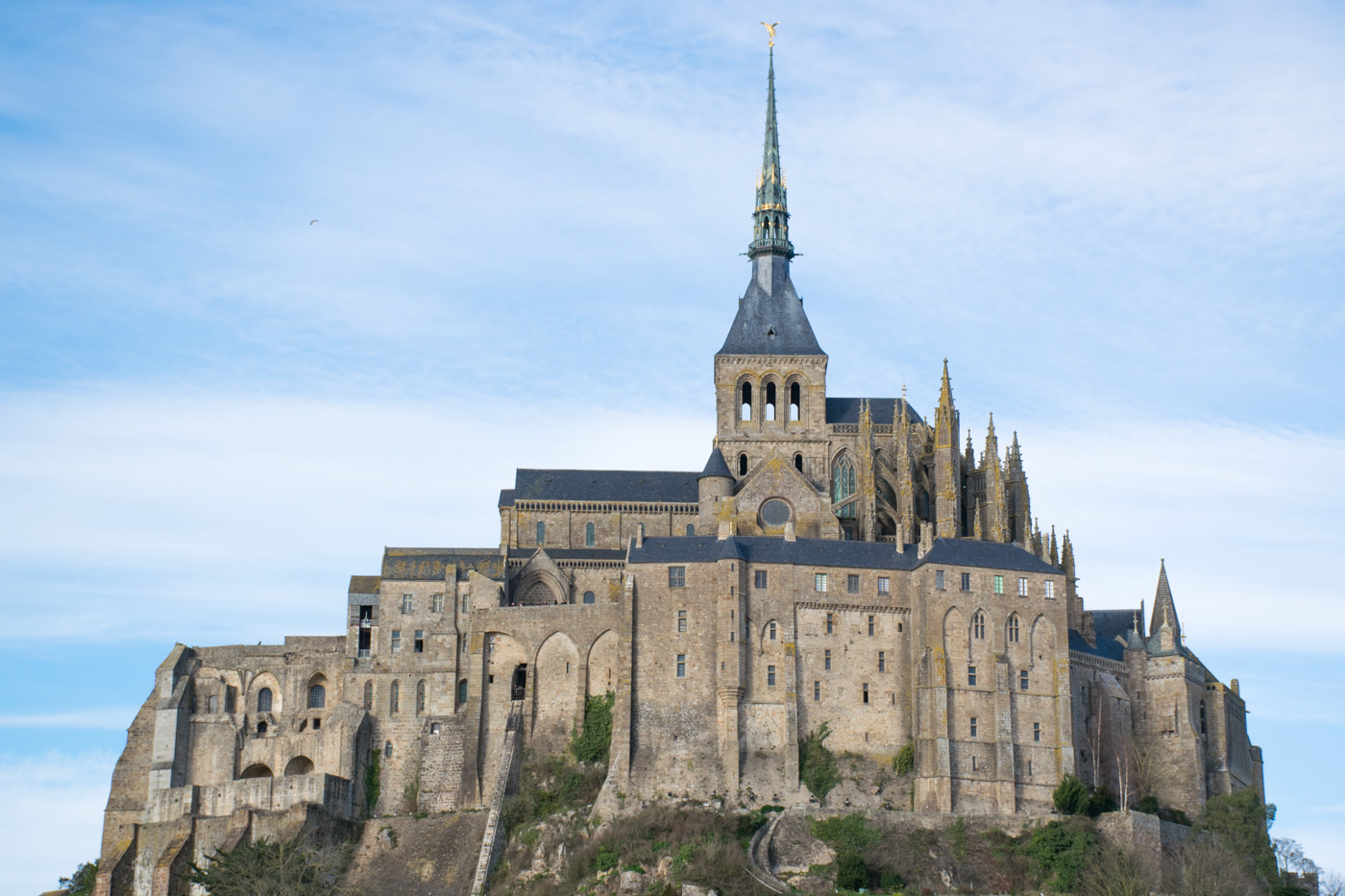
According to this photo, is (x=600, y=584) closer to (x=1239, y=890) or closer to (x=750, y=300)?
(x=750, y=300)

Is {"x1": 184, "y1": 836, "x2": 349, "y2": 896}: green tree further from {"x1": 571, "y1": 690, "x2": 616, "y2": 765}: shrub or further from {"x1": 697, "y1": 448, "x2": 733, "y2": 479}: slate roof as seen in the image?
{"x1": 697, "y1": 448, "x2": 733, "y2": 479}: slate roof

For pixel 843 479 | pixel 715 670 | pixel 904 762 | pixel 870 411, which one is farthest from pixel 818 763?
pixel 870 411

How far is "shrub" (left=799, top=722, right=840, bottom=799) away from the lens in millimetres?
90312

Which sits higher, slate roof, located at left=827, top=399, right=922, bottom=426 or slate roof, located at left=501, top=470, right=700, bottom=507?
slate roof, located at left=827, top=399, right=922, bottom=426

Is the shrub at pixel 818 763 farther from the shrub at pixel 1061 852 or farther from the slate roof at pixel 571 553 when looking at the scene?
the slate roof at pixel 571 553

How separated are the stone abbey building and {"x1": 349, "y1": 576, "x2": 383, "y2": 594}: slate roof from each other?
10cm

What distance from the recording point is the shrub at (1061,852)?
86.3 m

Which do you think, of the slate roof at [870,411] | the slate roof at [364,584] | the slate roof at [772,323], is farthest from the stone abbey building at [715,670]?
the slate roof at [772,323]

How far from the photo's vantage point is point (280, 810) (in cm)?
9281

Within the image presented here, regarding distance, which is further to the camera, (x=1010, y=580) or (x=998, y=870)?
(x=1010, y=580)

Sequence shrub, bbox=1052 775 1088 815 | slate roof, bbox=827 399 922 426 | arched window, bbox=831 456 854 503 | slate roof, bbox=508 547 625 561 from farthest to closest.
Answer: slate roof, bbox=827 399 922 426, arched window, bbox=831 456 854 503, slate roof, bbox=508 547 625 561, shrub, bbox=1052 775 1088 815

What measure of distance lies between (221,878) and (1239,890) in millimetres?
43807

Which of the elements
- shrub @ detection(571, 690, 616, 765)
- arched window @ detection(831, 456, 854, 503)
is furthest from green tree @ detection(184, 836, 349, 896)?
arched window @ detection(831, 456, 854, 503)

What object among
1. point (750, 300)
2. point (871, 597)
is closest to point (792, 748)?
point (871, 597)
